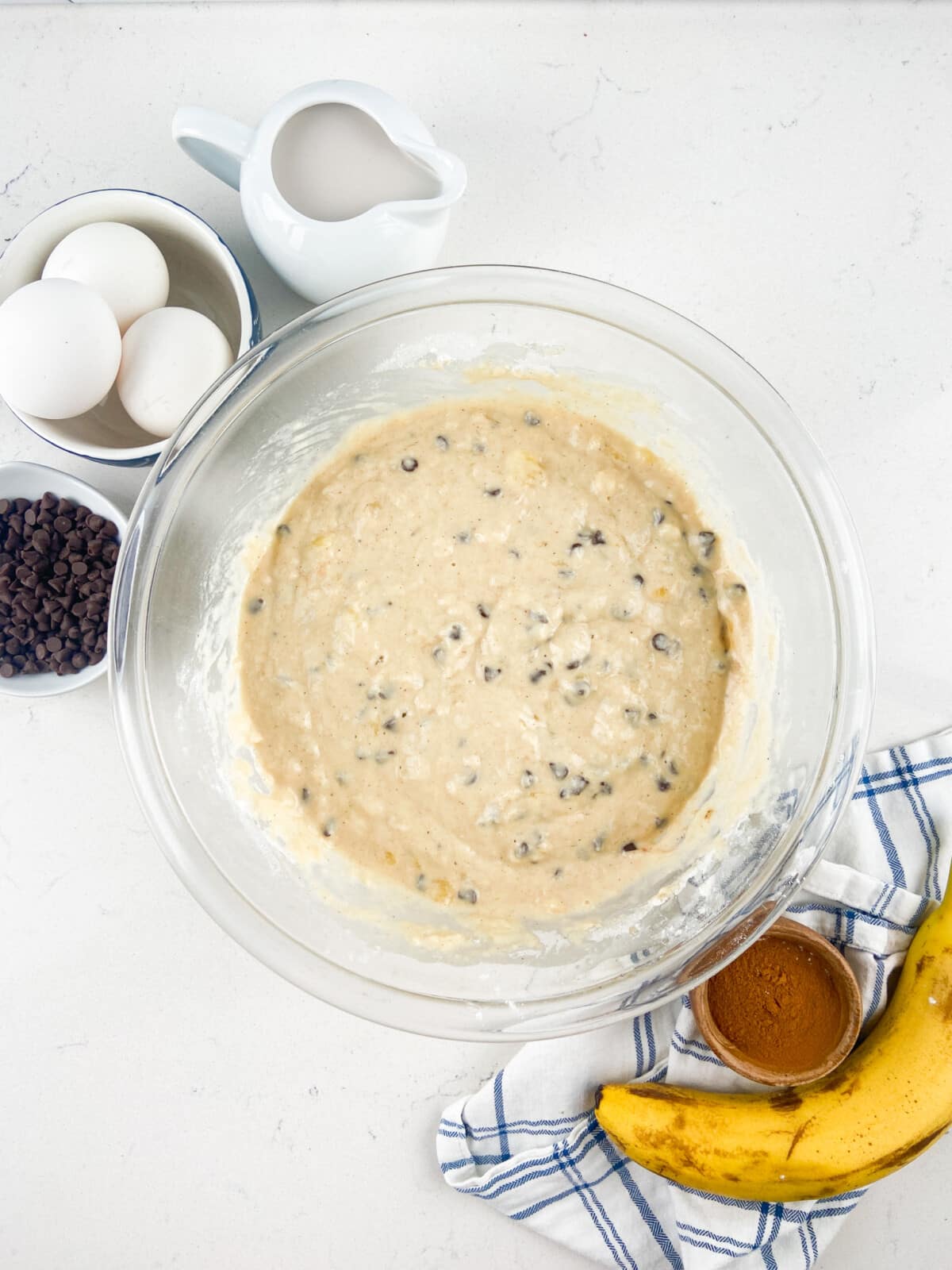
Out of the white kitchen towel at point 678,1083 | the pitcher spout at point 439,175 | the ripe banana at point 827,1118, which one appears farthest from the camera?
the white kitchen towel at point 678,1083

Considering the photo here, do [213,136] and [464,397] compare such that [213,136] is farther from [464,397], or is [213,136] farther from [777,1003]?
[777,1003]

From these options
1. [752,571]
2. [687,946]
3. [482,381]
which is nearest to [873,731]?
[752,571]

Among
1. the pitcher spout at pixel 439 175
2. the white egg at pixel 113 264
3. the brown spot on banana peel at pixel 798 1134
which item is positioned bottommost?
the brown spot on banana peel at pixel 798 1134

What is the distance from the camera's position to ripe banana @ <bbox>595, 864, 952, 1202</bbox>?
1.24 m

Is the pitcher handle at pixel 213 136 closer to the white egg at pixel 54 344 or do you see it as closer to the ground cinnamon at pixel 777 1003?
the white egg at pixel 54 344

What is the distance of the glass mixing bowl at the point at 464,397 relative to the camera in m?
1.17

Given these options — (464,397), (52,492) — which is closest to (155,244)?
(52,492)

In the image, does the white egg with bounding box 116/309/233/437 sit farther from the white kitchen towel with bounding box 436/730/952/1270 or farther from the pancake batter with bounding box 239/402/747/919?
the white kitchen towel with bounding box 436/730/952/1270

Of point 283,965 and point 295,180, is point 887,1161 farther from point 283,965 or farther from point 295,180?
point 295,180

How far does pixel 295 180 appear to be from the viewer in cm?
119

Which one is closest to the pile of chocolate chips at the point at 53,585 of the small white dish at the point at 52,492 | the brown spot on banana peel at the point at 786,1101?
the small white dish at the point at 52,492

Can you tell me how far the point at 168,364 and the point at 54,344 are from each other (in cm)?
13

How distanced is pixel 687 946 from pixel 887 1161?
1.31 feet

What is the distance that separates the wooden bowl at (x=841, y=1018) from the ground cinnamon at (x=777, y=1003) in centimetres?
1
